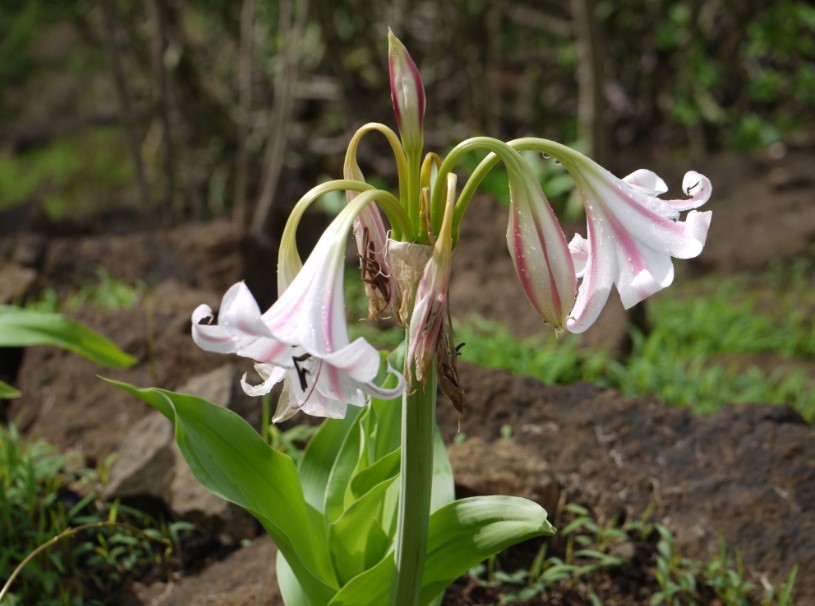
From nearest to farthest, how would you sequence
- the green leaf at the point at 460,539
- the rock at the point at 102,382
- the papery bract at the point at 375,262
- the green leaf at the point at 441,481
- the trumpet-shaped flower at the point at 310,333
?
the trumpet-shaped flower at the point at 310,333, the papery bract at the point at 375,262, the green leaf at the point at 460,539, the green leaf at the point at 441,481, the rock at the point at 102,382

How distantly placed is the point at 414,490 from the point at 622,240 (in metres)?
0.51

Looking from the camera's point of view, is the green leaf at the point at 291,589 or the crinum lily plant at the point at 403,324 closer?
the crinum lily plant at the point at 403,324

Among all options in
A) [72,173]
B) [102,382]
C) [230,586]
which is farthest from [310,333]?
[72,173]

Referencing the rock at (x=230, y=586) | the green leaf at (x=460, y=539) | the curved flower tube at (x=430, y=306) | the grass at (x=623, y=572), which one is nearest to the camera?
the curved flower tube at (x=430, y=306)

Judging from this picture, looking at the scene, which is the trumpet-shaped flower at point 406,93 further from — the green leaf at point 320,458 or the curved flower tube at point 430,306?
the green leaf at point 320,458

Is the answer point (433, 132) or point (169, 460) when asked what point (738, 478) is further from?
point (433, 132)

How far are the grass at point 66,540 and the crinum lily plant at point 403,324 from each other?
624mm

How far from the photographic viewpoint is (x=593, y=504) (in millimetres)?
2498

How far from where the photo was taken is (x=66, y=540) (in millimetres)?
2314

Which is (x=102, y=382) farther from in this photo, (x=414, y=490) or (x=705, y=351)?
(x=705, y=351)

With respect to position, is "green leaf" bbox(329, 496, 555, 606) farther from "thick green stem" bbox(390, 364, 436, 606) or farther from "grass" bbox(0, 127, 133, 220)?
"grass" bbox(0, 127, 133, 220)

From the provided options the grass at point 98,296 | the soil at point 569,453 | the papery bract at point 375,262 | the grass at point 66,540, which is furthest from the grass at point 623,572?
the grass at point 98,296

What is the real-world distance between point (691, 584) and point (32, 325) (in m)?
1.74

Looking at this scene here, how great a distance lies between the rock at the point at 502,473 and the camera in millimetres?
2334
